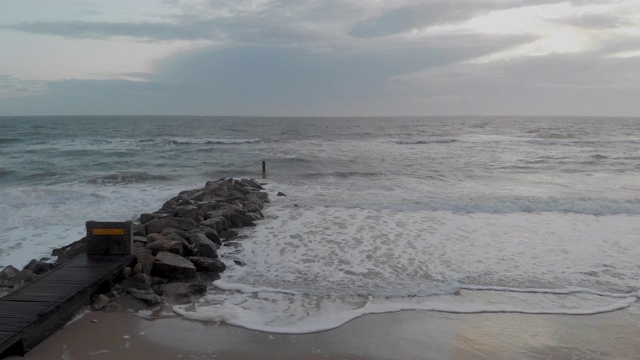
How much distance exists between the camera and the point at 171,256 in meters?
8.31

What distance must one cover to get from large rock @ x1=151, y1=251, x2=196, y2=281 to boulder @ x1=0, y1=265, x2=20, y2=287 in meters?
2.19

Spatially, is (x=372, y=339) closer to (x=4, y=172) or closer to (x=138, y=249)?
(x=138, y=249)

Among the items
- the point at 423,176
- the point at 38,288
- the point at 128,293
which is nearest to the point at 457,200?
the point at 423,176

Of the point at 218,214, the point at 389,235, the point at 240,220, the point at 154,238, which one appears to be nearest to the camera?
the point at 154,238

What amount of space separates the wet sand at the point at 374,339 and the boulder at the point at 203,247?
246 cm

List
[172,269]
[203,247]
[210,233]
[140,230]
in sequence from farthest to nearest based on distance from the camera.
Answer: [140,230], [210,233], [203,247], [172,269]

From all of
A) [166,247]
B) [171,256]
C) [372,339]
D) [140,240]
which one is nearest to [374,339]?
[372,339]

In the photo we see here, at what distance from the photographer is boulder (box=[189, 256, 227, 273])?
27.5 ft

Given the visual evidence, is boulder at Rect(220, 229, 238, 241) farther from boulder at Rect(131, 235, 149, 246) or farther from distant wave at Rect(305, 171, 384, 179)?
distant wave at Rect(305, 171, 384, 179)

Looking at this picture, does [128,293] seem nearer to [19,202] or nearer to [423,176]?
[19,202]

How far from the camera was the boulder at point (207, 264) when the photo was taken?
838cm

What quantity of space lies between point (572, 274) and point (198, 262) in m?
6.58

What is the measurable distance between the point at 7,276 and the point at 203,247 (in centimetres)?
319

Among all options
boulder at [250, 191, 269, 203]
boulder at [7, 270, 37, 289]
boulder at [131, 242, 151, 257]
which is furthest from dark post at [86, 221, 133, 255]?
boulder at [250, 191, 269, 203]
